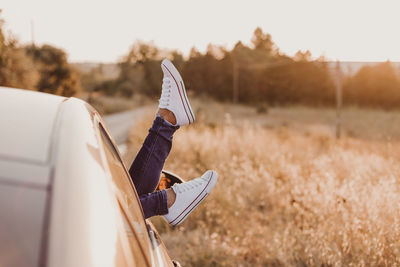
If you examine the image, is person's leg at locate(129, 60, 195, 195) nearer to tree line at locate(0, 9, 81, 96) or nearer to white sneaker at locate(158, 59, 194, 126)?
white sneaker at locate(158, 59, 194, 126)

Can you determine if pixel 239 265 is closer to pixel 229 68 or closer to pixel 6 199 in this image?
pixel 6 199

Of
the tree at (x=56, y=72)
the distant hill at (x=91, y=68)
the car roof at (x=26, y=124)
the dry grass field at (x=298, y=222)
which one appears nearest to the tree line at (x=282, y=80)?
the tree at (x=56, y=72)

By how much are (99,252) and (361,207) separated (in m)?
3.15

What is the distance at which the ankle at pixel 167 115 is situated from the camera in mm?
2619

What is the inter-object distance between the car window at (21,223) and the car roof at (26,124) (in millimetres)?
92

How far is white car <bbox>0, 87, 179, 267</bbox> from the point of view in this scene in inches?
28.7

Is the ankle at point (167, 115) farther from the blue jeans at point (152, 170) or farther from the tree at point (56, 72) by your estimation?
the tree at point (56, 72)

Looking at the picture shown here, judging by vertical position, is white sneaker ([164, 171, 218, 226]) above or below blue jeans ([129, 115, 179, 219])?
below

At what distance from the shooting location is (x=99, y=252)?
0.77 meters

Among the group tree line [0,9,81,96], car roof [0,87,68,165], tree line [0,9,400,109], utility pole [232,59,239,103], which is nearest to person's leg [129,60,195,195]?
car roof [0,87,68,165]

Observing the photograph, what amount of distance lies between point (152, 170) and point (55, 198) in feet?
5.01

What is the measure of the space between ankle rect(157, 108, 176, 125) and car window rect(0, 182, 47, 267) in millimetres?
1825

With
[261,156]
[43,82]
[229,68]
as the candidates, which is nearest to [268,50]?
[229,68]

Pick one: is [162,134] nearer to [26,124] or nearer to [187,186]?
[187,186]
